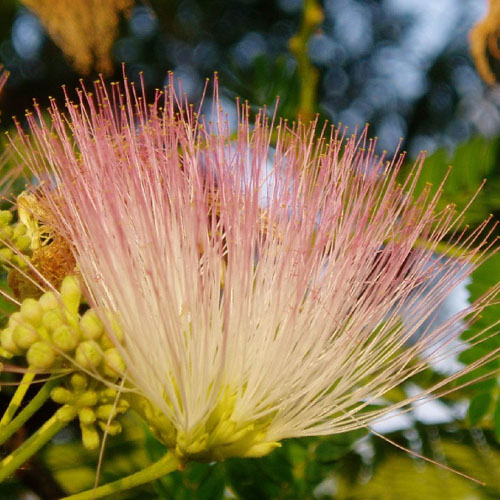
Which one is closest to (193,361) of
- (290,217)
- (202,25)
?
(290,217)

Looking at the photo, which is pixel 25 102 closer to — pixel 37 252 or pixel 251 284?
pixel 37 252

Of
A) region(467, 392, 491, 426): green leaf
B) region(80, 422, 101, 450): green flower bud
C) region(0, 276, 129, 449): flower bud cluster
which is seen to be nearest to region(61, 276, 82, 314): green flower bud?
region(0, 276, 129, 449): flower bud cluster

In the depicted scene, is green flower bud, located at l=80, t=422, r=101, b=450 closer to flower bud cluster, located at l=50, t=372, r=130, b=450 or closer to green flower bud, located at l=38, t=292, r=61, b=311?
flower bud cluster, located at l=50, t=372, r=130, b=450

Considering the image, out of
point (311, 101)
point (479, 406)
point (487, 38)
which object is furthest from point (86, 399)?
point (487, 38)

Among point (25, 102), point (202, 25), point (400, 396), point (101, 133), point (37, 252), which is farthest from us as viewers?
point (202, 25)

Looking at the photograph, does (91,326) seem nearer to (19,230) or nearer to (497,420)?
(19,230)

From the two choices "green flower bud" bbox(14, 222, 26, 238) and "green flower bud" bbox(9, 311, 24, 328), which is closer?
"green flower bud" bbox(9, 311, 24, 328)
